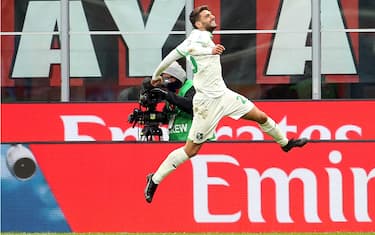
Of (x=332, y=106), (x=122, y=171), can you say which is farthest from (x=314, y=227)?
(x=332, y=106)

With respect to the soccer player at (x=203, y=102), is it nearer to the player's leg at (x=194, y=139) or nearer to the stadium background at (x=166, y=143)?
the player's leg at (x=194, y=139)

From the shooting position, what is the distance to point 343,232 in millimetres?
10219

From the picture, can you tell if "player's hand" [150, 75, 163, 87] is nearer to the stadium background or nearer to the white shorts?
the white shorts

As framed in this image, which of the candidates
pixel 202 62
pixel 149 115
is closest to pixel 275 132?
pixel 202 62

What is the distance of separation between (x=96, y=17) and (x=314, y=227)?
6701 mm

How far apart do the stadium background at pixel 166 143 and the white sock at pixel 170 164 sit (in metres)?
0.55

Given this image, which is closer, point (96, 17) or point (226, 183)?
point (226, 183)

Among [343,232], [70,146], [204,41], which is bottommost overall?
[343,232]

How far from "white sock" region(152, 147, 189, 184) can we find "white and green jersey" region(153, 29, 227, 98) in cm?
55

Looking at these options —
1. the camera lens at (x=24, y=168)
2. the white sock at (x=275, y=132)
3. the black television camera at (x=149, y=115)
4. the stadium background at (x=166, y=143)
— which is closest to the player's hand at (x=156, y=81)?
the black television camera at (x=149, y=115)

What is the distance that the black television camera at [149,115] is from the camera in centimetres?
1061

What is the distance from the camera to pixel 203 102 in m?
10.1

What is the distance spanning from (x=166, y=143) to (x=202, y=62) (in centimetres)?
100

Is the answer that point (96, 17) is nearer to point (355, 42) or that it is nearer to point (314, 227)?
point (355, 42)
